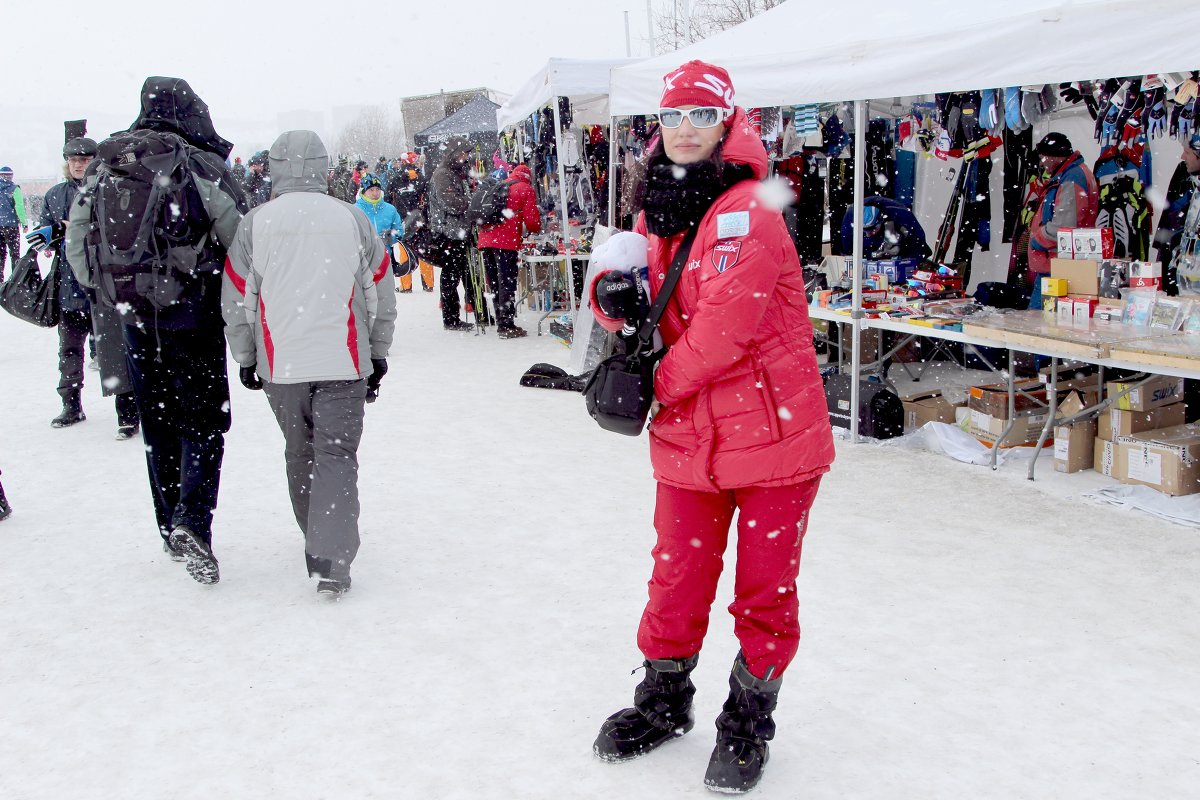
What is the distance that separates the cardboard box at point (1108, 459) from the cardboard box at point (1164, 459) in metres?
0.03

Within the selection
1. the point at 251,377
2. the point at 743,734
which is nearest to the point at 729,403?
the point at 743,734

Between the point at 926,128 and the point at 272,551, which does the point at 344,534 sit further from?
the point at 926,128

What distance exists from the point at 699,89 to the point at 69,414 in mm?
6174

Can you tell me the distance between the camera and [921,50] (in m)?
5.04

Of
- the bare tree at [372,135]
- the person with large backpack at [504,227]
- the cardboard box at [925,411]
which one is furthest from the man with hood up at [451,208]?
the bare tree at [372,135]

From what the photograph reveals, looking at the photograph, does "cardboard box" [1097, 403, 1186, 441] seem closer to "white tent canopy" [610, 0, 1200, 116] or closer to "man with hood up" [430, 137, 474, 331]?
"white tent canopy" [610, 0, 1200, 116]

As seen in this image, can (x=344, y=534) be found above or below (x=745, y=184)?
below

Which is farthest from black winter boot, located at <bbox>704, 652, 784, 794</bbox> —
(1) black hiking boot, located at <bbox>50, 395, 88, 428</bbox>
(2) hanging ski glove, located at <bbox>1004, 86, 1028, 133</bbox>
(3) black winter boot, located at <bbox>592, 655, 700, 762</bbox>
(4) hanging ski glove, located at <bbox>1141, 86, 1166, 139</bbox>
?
(1) black hiking boot, located at <bbox>50, 395, 88, 428</bbox>

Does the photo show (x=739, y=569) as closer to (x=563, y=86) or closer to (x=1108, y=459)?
(x=1108, y=459)

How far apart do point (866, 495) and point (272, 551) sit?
2805 mm

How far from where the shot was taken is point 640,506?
4.88m

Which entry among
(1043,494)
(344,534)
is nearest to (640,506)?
(344,534)

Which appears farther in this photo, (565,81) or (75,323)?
(565,81)

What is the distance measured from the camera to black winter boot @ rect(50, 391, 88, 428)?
23.0 ft
